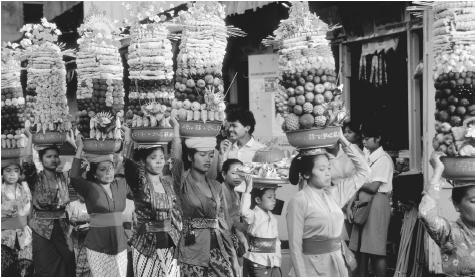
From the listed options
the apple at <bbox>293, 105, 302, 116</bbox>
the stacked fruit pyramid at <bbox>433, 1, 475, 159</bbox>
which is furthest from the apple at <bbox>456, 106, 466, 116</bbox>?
the apple at <bbox>293, 105, 302, 116</bbox>

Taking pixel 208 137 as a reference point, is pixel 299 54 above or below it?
above

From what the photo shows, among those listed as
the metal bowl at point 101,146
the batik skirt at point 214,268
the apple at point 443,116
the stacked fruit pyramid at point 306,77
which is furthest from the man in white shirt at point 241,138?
the apple at point 443,116

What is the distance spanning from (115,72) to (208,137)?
162cm

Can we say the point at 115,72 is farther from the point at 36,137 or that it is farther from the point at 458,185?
the point at 458,185

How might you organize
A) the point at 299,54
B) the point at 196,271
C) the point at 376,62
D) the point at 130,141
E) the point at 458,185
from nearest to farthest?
the point at 458,185 → the point at 299,54 → the point at 196,271 → the point at 130,141 → the point at 376,62

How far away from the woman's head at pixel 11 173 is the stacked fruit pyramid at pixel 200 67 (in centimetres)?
259

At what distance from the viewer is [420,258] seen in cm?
750

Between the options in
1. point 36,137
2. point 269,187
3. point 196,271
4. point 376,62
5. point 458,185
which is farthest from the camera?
point 376,62

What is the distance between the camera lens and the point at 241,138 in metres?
8.25

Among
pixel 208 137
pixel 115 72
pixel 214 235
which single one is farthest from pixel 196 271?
pixel 115 72

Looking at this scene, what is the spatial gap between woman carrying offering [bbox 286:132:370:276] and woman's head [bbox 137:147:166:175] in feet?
5.94

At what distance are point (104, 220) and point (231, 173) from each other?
129 cm

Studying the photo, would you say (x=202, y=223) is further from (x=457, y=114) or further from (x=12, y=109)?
(x=12, y=109)

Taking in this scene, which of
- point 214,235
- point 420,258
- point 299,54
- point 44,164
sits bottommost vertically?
point 420,258
